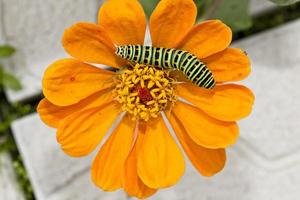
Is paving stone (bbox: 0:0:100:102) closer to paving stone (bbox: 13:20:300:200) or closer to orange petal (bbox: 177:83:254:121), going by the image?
paving stone (bbox: 13:20:300:200)

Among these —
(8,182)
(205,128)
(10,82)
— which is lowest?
(8,182)

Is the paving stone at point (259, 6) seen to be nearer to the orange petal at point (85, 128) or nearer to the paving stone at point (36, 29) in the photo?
the paving stone at point (36, 29)

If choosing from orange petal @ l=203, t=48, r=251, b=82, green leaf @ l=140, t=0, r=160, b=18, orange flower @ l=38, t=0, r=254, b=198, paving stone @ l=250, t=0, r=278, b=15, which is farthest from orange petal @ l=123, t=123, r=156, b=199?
paving stone @ l=250, t=0, r=278, b=15

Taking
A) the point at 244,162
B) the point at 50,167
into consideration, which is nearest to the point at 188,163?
the point at 244,162

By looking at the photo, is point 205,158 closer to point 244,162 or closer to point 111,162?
point 111,162

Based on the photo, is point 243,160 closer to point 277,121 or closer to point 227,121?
point 277,121

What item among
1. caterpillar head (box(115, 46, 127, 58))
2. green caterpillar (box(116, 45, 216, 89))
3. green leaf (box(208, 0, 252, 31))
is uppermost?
caterpillar head (box(115, 46, 127, 58))
